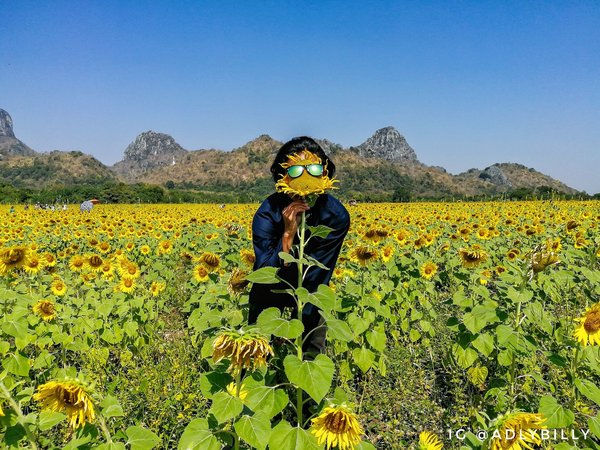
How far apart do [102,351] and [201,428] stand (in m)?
2.34

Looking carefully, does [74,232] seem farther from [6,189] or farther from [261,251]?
[6,189]

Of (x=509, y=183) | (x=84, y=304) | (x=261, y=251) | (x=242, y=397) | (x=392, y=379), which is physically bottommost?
(x=392, y=379)

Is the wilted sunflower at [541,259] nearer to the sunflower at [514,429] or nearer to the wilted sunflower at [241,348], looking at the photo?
the sunflower at [514,429]

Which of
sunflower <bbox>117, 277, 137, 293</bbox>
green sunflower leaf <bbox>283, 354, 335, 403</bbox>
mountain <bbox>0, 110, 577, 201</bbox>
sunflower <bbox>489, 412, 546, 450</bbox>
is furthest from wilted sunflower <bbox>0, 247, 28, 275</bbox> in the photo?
mountain <bbox>0, 110, 577, 201</bbox>

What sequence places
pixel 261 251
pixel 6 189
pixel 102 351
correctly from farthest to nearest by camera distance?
pixel 6 189 → pixel 102 351 → pixel 261 251

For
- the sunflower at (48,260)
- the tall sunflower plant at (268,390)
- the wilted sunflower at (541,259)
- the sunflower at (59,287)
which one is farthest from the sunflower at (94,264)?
the wilted sunflower at (541,259)

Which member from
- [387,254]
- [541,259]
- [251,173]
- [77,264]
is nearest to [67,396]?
[541,259]

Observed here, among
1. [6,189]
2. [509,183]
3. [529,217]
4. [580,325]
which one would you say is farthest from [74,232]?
[509,183]

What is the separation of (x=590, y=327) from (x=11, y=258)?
13.7ft

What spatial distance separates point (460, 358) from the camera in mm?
2762

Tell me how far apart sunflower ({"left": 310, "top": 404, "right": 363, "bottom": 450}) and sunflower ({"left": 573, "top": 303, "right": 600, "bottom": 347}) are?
139cm

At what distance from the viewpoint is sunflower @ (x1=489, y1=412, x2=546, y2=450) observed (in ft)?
4.37

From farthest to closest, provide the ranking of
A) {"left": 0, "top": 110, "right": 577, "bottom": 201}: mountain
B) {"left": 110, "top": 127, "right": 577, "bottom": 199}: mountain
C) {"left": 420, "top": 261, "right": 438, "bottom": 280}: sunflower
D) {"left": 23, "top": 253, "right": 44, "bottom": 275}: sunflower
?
1. {"left": 0, "top": 110, "right": 577, "bottom": 201}: mountain
2. {"left": 110, "top": 127, "right": 577, "bottom": 199}: mountain
3. {"left": 420, "top": 261, "right": 438, "bottom": 280}: sunflower
4. {"left": 23, "top": 253, "right": 44, "bottom": 275}: sunflower

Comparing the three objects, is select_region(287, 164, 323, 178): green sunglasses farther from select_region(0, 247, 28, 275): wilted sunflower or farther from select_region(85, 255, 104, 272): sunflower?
select_region(85, 255, 104, 272): sunflower
